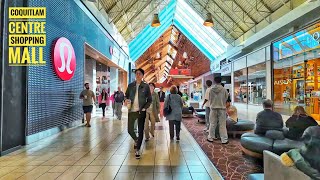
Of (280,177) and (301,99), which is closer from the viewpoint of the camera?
(280,177)

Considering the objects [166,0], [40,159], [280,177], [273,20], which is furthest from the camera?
[166,0]

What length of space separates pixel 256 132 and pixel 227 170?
131 cm

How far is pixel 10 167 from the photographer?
12.5ft

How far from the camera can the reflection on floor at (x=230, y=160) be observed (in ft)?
11.7

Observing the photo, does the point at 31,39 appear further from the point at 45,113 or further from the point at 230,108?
the point at 230,108

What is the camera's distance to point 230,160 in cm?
425

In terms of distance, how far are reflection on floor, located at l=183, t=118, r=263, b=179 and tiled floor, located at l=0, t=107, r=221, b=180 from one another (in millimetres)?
147

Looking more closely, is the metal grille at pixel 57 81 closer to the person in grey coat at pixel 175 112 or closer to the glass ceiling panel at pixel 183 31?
the person in grey coat at pixel 175 112

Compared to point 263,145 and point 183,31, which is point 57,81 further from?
point 183,31

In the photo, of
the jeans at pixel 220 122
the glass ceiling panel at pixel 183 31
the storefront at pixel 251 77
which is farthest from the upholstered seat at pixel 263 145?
the glass ceiling panel at pixel 183 31

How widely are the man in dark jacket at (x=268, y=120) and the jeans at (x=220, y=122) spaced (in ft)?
4.02

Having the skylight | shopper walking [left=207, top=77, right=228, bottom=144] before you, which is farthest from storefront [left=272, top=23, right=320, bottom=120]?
the skylight

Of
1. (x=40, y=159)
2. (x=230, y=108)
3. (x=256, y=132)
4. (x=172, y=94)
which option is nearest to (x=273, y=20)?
(x=230, y=108)

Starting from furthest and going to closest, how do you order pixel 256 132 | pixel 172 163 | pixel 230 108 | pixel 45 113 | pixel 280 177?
pixel 230 108
pixel 45 113
pixel 256 132
pixel 172 163
pixel 280 177
